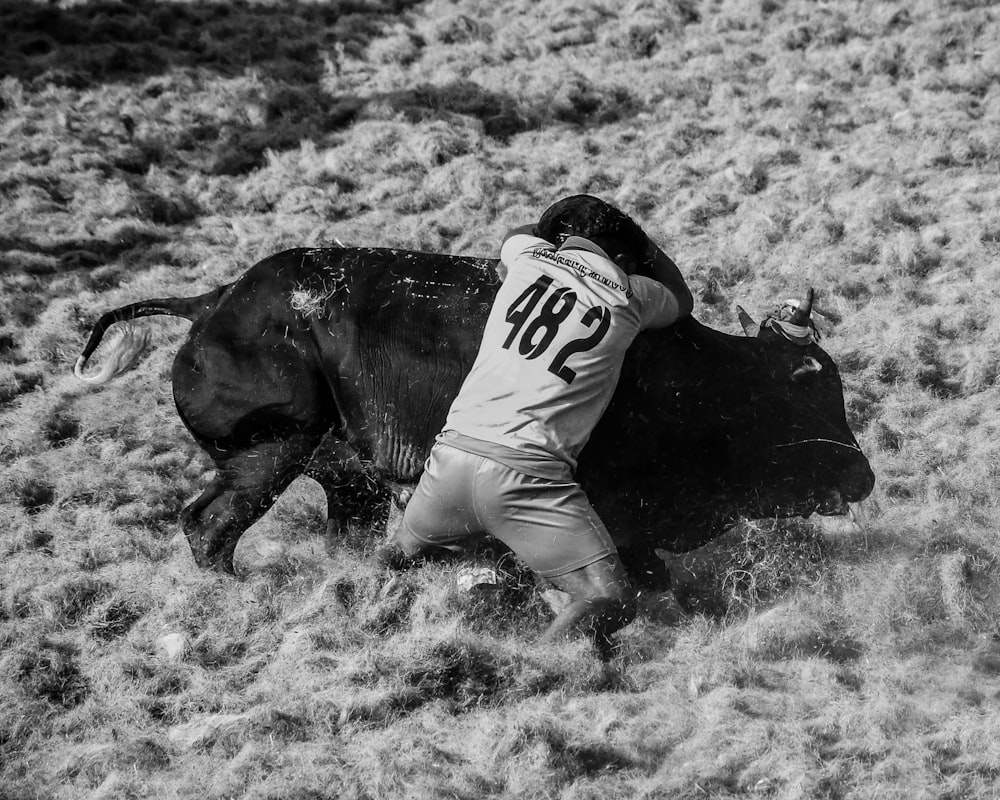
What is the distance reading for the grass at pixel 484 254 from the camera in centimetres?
341

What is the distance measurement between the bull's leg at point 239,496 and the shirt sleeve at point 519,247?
1066 mm

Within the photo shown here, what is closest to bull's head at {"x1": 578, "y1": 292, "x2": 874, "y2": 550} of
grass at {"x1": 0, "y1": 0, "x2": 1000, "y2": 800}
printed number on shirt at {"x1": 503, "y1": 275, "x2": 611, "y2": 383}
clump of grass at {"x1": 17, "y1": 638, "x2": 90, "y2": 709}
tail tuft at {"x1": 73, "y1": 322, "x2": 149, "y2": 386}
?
grass at {"x1": 0, "y1": 0, "x2": 1000, "y2": 800}

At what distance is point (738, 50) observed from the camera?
7129mm

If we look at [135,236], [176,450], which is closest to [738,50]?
[135,236]

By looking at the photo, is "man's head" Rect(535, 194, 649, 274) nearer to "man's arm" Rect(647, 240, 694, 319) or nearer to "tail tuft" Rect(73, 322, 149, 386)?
"man's arm" Rect(647, 240, 694, 319)

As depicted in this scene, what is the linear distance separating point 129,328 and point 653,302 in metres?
2.41

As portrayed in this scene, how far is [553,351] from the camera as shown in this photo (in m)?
3.48

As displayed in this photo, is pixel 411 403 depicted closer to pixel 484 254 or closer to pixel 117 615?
pixel 117 615

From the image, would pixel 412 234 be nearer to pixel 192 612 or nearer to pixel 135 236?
pixel 135 236

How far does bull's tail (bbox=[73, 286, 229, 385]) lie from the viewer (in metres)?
4.42

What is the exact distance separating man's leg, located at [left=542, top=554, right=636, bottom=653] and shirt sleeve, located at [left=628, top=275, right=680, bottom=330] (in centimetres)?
84

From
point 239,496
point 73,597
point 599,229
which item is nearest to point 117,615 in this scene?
point 73,597

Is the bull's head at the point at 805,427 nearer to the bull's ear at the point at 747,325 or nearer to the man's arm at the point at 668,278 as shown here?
the bull's ear at the point at 747,325

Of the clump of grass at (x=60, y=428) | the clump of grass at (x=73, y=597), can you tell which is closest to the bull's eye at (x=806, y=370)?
the clump of grass at (x=73, y=597)
